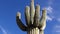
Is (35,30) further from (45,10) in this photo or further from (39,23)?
(45,10)

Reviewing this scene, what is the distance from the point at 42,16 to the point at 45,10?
0.55 meters

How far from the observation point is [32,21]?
1509cm

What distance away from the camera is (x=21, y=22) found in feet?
50.8

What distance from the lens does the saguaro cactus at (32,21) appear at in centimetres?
1489

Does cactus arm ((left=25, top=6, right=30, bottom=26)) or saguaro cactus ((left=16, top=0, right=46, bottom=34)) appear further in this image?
cactus arm ((left=25, top=6, right=30, bottom=26))

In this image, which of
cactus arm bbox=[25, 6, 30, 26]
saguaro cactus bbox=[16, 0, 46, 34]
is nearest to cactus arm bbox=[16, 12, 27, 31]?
saguaro cactus bbox=[16, 0, 46, 34]

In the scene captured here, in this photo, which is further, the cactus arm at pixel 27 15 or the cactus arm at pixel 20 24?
the cactus arm at pixel 20 24

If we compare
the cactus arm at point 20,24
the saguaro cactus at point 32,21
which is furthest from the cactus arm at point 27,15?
the cactus arm at point 20,24

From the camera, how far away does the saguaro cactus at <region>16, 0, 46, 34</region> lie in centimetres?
1489

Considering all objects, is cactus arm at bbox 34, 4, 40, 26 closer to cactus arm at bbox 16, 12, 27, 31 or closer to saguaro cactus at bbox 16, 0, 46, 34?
saguaro cactus at bbox 16, 0, 46, 34

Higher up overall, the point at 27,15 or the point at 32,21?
the point at 27,15

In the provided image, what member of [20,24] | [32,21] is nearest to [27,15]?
[32,21]

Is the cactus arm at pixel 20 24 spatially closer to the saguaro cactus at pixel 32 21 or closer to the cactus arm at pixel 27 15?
the saguaro cactus at pixel 32 21

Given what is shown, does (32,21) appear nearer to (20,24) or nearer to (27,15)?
(27,15)
